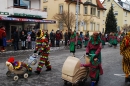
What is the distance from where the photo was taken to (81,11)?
134 ft

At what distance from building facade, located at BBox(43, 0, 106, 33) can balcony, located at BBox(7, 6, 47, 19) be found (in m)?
7.57

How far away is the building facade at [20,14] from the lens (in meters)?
25.3

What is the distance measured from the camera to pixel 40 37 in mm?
8922

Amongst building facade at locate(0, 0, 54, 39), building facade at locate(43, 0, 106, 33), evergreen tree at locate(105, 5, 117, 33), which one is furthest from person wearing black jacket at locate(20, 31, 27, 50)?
evergreen tree at locate(105, 5, 117, 33)

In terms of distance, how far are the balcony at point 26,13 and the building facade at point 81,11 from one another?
757cm

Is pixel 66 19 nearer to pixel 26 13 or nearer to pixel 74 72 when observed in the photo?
pixel 26 13

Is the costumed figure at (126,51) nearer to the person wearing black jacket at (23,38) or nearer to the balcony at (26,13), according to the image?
the person wearing black jacket at (23,38)

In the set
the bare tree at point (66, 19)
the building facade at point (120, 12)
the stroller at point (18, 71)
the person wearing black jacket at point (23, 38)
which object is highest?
the building facade at point (120, 12)

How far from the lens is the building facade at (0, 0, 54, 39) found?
25.3 metres

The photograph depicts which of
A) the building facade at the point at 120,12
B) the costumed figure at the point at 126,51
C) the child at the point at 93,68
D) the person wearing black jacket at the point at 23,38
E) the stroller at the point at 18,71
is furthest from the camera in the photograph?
the building facade at the point at 120,12

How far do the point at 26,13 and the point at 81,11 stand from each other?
627 inches

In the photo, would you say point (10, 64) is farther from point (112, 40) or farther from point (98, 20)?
point (98, 20)

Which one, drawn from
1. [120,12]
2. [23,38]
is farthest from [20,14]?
[120,12]

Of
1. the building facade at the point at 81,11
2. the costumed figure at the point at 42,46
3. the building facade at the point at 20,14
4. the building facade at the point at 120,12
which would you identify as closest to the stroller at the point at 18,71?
the costumed figure at the point at 42,46
